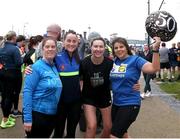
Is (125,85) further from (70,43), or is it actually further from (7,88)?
(7,88)

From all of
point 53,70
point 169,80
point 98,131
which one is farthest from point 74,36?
point 169,80

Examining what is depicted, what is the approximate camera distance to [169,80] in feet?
52.6

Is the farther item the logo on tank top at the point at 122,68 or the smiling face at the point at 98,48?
the smiling face at the point at 98,48

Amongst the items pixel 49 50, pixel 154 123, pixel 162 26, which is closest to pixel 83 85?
pixel 49 50

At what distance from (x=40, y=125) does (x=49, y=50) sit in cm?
86

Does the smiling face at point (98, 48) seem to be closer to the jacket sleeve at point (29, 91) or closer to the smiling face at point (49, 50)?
the smiling face at point (49, 50)

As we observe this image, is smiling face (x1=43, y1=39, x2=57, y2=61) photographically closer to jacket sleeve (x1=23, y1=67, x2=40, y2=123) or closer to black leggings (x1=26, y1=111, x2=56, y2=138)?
jacket sleeve (x1=23, y1=67, x2=40, y2=123)

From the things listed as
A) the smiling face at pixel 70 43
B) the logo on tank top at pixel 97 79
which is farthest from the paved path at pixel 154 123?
the smiling face at pixel 70 43

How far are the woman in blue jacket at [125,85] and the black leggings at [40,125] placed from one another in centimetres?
93

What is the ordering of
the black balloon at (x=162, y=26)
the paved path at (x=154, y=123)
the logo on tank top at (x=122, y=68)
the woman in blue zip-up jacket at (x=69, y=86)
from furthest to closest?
the paved path at (x=154, y=123) → the black balloon at (x=162, y=26) → the logo on tank top at (x=122, y=68) → the woman in blue zip-up jacket at (x=69, y=86)

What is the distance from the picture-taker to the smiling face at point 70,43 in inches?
180

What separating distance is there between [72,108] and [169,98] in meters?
7.03

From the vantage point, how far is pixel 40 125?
155 inches

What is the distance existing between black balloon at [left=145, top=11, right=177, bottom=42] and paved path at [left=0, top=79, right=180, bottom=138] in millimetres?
2219
